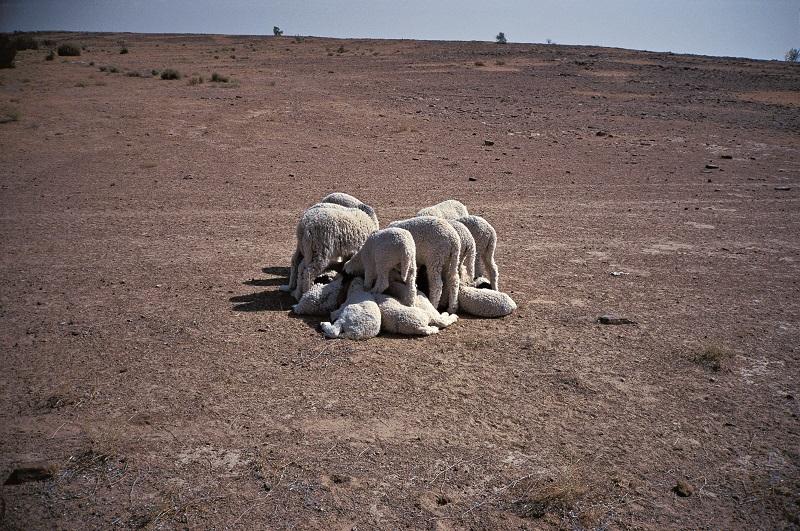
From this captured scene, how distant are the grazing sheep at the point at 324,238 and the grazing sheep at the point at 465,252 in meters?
1.12

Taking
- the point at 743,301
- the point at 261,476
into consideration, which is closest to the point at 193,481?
the point at 261,476

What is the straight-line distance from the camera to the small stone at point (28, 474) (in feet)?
14.8

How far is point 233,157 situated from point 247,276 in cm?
927

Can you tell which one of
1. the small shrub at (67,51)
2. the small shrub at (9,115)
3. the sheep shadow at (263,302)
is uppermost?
the small shrub at (67,51)

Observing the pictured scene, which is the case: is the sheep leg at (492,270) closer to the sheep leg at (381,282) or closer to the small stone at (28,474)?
the sheep leg at (381,282)

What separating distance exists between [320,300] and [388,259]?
1026 millimetres

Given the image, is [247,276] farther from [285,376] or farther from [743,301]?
[743,301]

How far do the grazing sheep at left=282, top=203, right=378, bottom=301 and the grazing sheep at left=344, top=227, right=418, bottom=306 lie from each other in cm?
38

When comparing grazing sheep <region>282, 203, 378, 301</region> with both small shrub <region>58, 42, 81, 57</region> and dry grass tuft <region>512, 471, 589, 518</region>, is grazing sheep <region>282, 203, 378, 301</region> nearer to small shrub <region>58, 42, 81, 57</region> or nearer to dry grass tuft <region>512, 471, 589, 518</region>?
dry grass tuft <region>512, 471, 589, 518</region>

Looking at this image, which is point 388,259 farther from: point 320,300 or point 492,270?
point 492,270

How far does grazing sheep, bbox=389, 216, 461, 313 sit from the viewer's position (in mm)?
7184

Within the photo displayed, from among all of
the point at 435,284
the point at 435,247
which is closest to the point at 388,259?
the point at 435,247

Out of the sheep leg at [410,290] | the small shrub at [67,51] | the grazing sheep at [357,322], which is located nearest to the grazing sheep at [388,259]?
the sheep leg at [410,290]

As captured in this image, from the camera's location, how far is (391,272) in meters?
7.28
